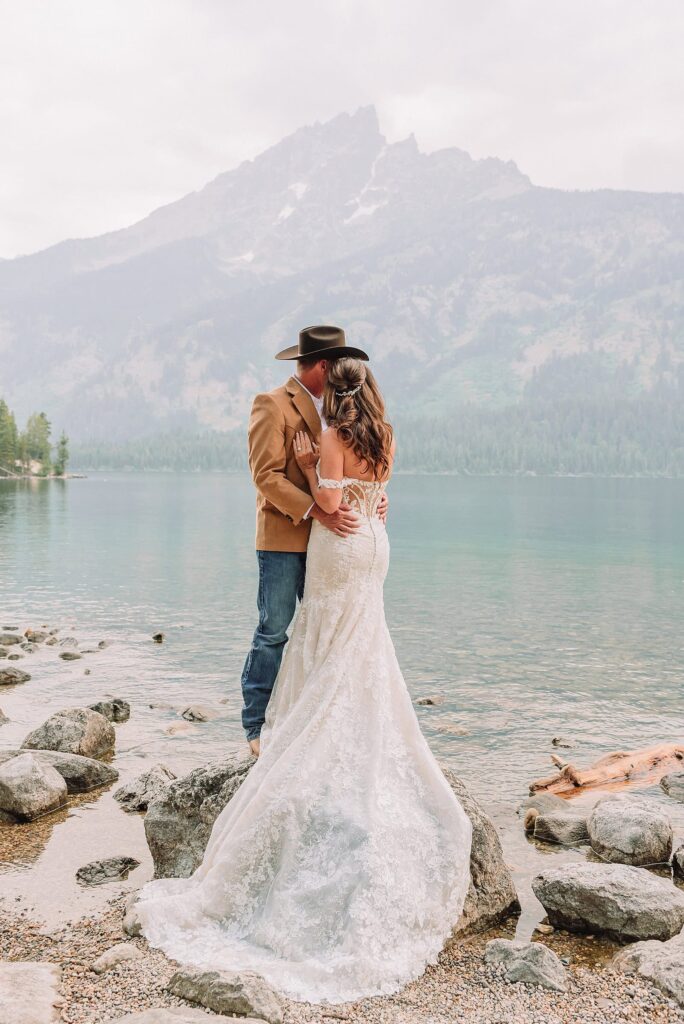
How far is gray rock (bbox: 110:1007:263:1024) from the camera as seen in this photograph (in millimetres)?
4785

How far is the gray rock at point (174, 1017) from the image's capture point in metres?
4.79

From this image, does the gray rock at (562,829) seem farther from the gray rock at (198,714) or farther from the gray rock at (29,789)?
the gray rock at (198,714)

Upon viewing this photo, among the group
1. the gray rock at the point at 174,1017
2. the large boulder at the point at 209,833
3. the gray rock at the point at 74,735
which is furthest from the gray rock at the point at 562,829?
the gray rock at the point at 74,735

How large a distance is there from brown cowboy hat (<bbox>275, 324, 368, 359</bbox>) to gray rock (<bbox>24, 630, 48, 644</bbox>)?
18949mm

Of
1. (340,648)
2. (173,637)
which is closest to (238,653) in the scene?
(173,637)

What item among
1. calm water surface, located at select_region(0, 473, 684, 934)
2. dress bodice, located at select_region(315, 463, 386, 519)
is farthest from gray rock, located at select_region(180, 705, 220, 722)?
dress bodice, located at select_region(315, 463, 386, 519)

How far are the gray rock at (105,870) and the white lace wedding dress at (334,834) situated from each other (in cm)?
170

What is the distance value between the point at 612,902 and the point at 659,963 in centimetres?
91

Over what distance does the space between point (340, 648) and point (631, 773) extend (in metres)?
8.20

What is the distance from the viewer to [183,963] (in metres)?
5.97

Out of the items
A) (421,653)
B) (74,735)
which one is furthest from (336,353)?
(421,653)

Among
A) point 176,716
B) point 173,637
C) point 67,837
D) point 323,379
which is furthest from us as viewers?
point 173,637

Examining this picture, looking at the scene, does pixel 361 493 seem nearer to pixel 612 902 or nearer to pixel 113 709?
pixel 612 902

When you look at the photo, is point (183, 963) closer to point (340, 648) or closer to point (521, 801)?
point (340, 648)
